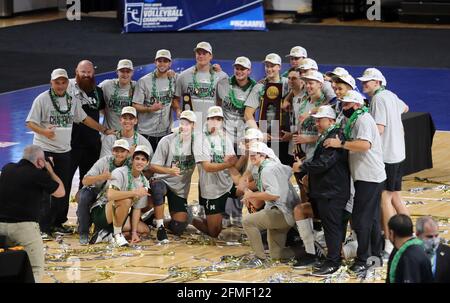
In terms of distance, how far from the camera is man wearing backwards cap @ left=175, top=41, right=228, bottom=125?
543 inches

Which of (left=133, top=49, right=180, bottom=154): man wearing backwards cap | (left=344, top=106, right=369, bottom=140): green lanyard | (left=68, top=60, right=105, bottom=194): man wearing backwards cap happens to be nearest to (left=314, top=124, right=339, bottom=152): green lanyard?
(left=344, top=106, right=369, bottom=140): green lanyard

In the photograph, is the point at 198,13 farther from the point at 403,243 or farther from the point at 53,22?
the point at 403,243

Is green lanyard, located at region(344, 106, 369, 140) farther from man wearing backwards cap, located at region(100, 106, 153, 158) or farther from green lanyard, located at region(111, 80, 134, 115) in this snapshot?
green lanyard, located at region(111, 80, 134, 115)

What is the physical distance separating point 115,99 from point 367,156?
3.75m

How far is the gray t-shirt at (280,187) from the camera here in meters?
11.7

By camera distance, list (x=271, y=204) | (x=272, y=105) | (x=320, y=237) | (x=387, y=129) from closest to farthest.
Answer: (x=387, y=129)
(x=271, y=204)
(x=320, y=237)
(x=272, y=105)

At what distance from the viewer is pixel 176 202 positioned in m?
13.1

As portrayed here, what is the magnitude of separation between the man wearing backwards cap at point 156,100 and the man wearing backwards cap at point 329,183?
297 centimetres

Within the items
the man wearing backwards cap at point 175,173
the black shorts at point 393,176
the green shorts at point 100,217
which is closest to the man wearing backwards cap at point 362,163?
the black shorts at point 393,176

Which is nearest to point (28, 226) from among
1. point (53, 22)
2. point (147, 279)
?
point (147, 279)

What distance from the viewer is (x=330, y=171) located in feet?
36.8

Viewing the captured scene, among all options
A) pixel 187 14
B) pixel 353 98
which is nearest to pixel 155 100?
pixel 353 98

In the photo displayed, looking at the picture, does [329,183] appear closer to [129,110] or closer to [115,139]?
[129,110]

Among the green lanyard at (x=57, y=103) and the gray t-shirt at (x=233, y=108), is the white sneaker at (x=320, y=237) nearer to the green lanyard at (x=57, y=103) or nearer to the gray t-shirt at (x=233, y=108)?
the gray t-shirt at (x=233, y=108)
